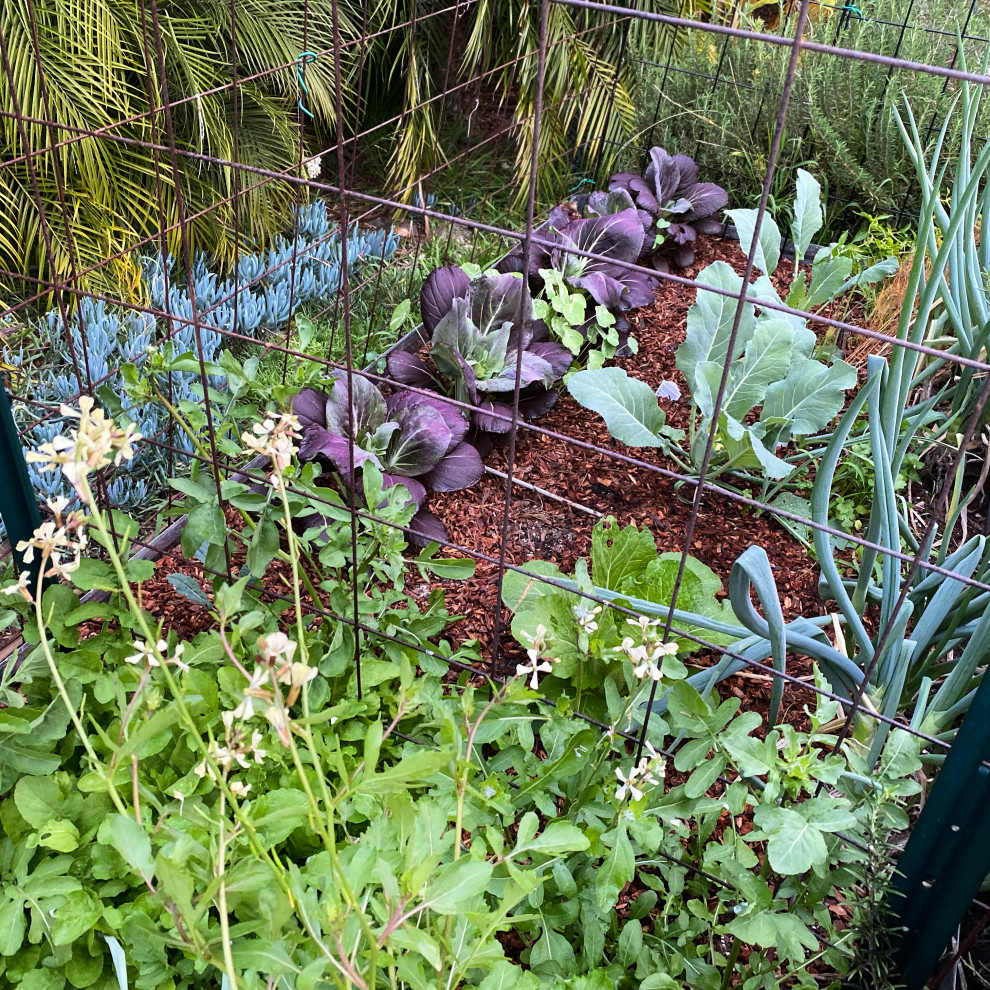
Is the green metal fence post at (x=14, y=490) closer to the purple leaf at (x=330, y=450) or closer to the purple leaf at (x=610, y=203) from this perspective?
the purple leaf at (x=330, y=450)

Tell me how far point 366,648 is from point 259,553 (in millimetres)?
310

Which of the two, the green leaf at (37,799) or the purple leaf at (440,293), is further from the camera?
the purple leaf at (440,293)

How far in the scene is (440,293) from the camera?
2525mm

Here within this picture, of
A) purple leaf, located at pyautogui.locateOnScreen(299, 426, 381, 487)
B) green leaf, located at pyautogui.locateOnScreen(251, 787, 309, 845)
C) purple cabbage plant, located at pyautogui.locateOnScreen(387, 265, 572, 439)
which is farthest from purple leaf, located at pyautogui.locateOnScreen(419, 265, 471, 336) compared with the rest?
green leaf, located at pyautogui.locateOnScreen(251, 787, 309, 845)

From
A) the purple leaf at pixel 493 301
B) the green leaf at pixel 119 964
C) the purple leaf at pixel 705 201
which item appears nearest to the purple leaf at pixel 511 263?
the purple leaf at pixel 493 301

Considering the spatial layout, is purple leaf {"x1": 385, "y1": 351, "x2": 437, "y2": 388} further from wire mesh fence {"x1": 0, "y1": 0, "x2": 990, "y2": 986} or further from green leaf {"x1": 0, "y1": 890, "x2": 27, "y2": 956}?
green leaf {"x1": 0, "y1": 890, "x2": 27, "y2": 956}

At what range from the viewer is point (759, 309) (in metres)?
2.34

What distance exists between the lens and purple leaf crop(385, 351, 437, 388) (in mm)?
2461

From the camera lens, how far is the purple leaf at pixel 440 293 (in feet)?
8.29

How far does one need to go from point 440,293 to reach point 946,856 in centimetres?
187

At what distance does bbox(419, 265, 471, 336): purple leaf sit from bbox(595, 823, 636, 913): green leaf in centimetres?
167

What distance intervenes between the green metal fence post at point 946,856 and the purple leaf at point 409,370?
66.4 inches

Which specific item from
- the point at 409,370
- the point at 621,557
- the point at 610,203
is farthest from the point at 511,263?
the point at 621,557

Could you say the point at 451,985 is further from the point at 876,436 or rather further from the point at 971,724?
the point at 876,436
